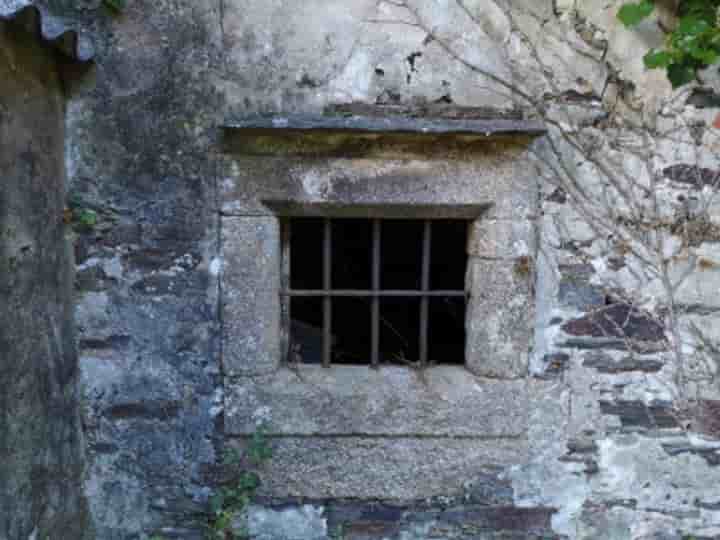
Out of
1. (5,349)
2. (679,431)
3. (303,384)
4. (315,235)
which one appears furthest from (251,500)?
(679,431)

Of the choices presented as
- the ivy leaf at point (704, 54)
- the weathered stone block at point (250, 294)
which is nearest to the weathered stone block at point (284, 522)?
the weathered stone block at point (250, 294)

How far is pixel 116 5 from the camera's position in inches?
88.6

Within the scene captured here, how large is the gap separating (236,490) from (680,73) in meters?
2.47

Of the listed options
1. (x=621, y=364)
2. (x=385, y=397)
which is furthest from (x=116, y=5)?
(x=621, y=364)

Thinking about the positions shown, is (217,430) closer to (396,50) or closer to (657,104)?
(396,50)

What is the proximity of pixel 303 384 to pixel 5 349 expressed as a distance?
111 centimetres

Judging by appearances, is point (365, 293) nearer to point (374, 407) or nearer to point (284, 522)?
point (374, 407)

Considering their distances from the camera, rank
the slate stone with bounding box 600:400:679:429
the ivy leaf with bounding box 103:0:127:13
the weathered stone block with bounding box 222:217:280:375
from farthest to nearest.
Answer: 1. the slate stone with bounding box 600:400:679:429
2. the weathered stone block with bounding box 222:217:280:375
3. the ivy leaf with bounding box 103:0:127:13

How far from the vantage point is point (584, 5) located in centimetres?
231

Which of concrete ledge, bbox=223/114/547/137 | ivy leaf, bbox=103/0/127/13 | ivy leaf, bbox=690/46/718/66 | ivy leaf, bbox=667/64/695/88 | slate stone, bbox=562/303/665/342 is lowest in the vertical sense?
slate stone, bbox=562/303/665/342

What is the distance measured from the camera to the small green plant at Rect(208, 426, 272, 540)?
97.7 inches

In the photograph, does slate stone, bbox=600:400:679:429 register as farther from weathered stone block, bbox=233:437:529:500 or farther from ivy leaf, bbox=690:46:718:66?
ivy leaf, bbox=690:46:718:66

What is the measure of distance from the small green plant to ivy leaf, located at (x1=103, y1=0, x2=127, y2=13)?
5.81 feet

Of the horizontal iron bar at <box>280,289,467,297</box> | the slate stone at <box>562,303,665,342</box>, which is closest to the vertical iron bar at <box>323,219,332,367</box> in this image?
the horizontal iron bar at <box>280,289,467,297</box>
